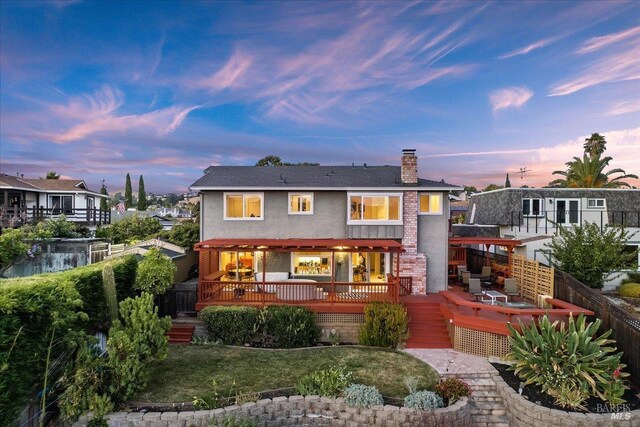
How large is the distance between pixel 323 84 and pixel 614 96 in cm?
1867

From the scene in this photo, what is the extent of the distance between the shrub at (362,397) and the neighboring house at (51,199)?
26.3m

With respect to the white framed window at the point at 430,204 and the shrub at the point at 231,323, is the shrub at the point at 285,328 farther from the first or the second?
the white framed window at the point at 430,204

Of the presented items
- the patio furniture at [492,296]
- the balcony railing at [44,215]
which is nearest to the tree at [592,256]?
the patio furniture at [492,296]

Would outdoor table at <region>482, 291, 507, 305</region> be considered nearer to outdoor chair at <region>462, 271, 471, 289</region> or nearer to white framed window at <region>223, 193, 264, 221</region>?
outdoor chair at <region>462, 271, 471, 289</region>

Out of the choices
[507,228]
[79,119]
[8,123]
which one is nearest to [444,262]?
[507,228]

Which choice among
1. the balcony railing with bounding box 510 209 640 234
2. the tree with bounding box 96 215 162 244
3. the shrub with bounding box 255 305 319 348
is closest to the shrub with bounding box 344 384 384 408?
the shrub with bounding box 255 305 319 348

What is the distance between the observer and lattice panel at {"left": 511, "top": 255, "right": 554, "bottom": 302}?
586 inches

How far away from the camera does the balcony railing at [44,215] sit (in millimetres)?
21500

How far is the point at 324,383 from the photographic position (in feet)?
29.9

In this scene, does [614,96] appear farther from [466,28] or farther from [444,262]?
[444,262]

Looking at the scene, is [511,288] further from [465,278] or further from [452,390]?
[452,390]

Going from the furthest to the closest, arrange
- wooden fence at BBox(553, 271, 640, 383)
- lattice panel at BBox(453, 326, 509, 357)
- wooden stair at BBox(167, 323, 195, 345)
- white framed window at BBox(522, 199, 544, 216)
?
white framed window at BBox(522, 199, 544, 216)
wooden stair at BBox(167, 323, 195, 345)
lattice panel at BBox(453, 326, 509, 357)
wooden fence at BBox(553, 271, 640, 383)

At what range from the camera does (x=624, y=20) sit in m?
16.3

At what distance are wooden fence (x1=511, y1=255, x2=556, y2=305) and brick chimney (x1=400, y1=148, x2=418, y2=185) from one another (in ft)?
23.5
